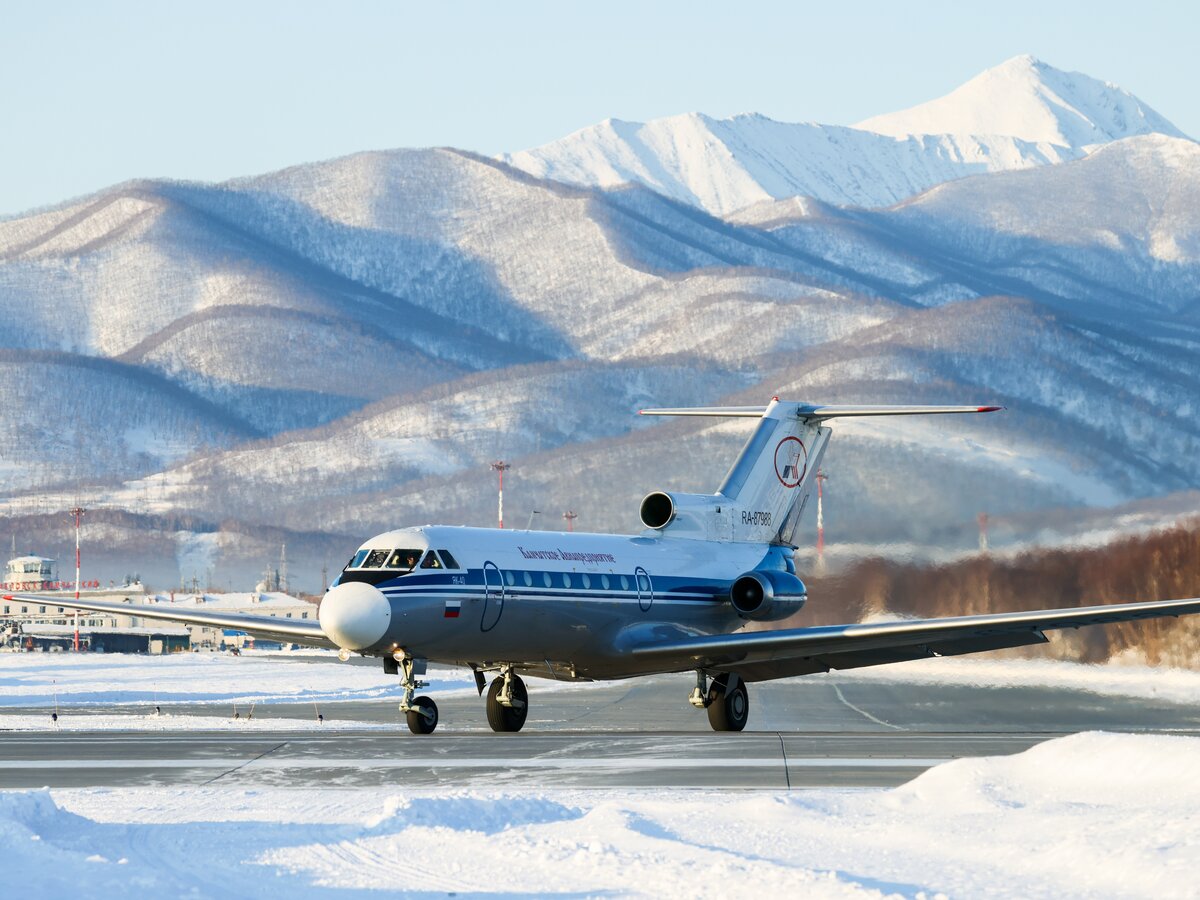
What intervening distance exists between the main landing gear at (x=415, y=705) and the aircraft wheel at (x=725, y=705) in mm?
5981

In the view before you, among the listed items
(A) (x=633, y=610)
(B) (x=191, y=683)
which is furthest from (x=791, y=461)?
(B) (x=191, y=683)

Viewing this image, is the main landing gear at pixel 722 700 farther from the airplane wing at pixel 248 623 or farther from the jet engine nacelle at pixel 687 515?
the airplane wing at pixel 248 623

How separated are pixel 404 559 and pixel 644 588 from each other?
6.01m

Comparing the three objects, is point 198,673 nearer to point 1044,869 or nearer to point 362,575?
point 362,575

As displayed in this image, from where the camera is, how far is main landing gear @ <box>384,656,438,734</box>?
1265 inches

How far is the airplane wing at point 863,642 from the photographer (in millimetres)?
31641

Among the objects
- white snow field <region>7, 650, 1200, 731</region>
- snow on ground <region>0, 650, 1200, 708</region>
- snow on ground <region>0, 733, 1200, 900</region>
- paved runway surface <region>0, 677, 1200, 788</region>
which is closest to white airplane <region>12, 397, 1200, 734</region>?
paved runway surface <region>0, 677, 1200, 788</region>

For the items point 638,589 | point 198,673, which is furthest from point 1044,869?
point 198,673

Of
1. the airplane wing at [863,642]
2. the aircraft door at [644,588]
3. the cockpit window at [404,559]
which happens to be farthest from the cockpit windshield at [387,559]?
the aircraft door at [644,588]

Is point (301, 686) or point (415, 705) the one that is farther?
point (301, 686)

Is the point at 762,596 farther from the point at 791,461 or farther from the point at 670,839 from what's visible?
the point at 670,839

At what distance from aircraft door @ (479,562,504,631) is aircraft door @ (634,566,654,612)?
3.77 meters

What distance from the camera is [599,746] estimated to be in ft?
94.5

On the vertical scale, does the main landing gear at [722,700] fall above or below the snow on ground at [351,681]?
above
